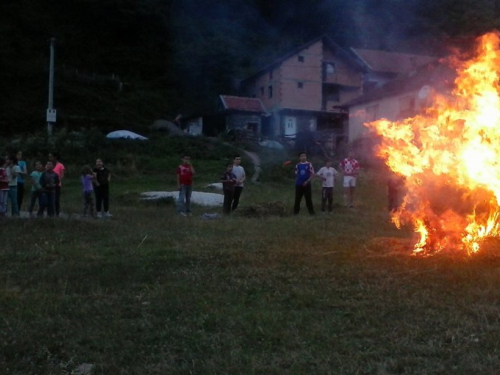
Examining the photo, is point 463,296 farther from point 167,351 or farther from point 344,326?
point 167,351

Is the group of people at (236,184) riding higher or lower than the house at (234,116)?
lower

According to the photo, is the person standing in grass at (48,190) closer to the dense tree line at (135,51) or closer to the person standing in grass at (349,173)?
the person standing in grass at (349,173)

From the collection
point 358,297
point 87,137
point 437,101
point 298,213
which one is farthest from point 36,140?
point 358,297

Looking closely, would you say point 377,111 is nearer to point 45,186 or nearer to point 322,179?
point 322,179

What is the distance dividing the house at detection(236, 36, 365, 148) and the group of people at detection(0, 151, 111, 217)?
30.5 metres

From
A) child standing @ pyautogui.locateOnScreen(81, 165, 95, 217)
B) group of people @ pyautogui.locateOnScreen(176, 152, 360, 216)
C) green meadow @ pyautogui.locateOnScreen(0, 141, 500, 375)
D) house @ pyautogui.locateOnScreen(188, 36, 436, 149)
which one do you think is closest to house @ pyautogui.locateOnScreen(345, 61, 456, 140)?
house @ pyautogui.locateOnScreen(188, 36, 436, 149)

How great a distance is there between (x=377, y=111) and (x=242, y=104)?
12.5 m

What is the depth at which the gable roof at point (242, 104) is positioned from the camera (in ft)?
146

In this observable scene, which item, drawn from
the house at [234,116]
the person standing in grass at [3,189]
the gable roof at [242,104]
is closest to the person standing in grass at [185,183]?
the person standing in grass at [3,189]

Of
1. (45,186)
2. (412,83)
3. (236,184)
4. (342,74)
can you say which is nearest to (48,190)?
(45,186)

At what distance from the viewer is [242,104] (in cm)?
4525

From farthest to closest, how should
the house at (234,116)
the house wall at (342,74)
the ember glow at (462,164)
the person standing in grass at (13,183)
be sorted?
the house wall at (342,74) → the house at (234,116) → the person standing in grass at (13,183) → the ember glow at (462,164)

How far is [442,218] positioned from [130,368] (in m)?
5.55

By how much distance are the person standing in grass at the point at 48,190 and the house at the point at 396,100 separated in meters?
17.3
